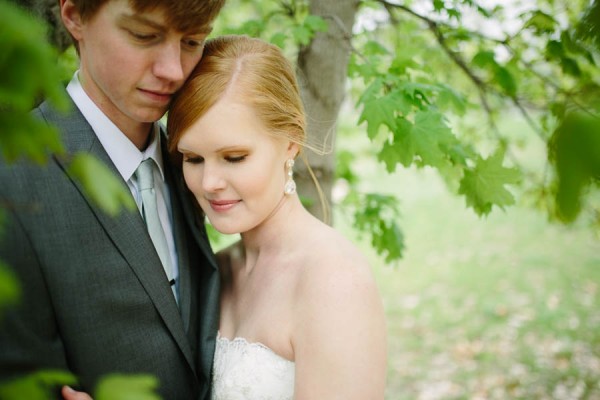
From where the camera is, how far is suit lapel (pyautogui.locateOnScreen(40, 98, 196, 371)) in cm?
201

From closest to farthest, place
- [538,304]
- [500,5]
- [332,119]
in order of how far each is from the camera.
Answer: [332,119] < [500,5] < [538,304]

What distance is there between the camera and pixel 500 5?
3.49 meters

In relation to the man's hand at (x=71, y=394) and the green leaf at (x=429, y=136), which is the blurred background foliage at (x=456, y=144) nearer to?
the green leaf at (x=429, y=136)

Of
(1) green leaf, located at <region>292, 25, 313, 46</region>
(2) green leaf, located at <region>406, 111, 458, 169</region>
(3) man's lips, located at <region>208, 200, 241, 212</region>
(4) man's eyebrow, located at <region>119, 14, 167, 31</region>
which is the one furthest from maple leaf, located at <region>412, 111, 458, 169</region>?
(4) man's eyebrow, located at <region>119, 14, 167, 31</region>

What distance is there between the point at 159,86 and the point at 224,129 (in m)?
0.33

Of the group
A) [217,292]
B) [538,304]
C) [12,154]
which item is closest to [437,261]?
[538,304]

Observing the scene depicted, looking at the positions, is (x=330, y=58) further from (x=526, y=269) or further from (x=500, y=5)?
(x=526, y=269)

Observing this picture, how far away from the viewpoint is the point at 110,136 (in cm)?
222

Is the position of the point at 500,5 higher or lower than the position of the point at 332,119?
higher

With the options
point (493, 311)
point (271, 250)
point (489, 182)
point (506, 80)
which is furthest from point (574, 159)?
point (493, 311)

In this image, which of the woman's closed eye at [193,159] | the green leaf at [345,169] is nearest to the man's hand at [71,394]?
the woman's closed eye at [193,159]

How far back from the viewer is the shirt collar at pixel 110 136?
2195 millimetres

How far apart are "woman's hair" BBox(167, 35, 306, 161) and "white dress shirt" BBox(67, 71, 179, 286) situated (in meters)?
0.13

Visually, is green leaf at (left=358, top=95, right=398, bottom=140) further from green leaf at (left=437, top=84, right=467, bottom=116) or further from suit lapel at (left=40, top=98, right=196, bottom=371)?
suit lapel at (left=40, top=98, right=196, bottom=371)
